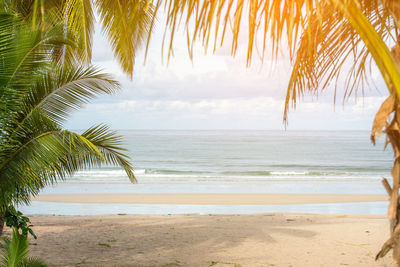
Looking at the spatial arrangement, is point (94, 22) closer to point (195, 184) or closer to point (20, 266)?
point (20, 266)

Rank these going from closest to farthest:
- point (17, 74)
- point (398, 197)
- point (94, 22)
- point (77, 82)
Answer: point (398, 197) → point (17, 74) → point (77, 82) → point (94, 22)

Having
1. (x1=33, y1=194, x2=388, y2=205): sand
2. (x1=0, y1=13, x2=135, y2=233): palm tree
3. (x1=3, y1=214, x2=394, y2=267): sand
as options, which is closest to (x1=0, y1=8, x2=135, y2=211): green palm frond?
(x1=0, y1=13, x2=135, y2=233): palm tree

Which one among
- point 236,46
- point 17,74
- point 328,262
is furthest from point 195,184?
point 236,46

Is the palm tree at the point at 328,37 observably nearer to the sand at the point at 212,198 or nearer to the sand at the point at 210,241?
the sand at the point at 210,241

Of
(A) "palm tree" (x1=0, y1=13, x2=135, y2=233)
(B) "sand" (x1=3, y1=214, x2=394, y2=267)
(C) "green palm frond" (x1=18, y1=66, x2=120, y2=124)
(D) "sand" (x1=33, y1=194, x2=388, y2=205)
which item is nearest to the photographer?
(A) "palm tree" (x1=0, y1=13, x2=135, y2=233)

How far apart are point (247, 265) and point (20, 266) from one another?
12.0 ft

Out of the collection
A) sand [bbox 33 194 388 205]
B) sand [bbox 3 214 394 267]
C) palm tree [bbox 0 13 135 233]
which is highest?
palm tree [bbox 0 13 135 233]

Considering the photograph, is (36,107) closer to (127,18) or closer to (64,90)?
(64,90)

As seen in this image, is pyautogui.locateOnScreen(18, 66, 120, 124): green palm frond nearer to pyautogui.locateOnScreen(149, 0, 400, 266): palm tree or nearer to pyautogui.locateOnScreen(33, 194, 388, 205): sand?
pyautogui.locateOnScreen(149, 0, 400, 266): palm tree

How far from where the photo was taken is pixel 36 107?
5.39 metres

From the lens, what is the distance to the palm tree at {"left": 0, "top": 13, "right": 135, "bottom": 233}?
470cm

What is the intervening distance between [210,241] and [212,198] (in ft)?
26.9

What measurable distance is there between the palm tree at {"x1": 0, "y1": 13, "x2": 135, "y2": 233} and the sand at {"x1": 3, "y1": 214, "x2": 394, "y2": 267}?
1514mm

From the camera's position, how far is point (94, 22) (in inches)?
352
